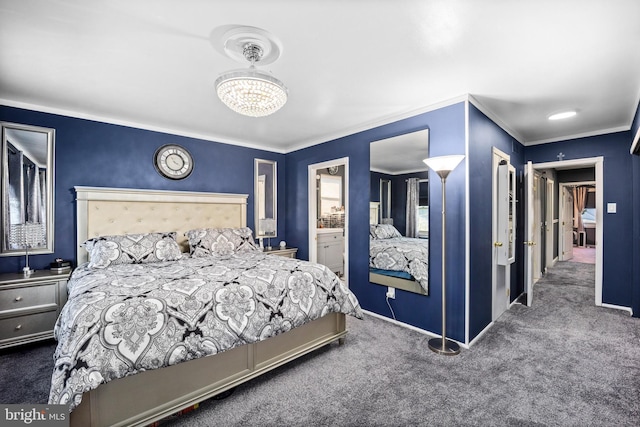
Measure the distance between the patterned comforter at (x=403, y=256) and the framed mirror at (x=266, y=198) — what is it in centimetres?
192

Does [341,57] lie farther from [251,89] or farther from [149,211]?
[149,211]

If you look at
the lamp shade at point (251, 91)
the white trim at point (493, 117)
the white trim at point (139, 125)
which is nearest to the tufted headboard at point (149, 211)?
the white trim at point (139, 125)

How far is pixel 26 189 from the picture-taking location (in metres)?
3.02

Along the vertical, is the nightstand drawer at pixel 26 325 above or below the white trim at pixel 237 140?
below

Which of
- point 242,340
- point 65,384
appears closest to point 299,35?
point 242,340

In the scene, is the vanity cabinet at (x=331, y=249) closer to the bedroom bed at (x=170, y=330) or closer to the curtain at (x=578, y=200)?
the bedroom bed at (x=170, y=330)

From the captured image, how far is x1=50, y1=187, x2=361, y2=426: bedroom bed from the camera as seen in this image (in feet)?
5.09

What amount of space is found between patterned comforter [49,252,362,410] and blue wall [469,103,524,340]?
1.24 m

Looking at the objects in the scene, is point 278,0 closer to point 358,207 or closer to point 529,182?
point 358,207

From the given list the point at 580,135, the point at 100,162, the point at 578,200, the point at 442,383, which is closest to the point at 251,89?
the point at 442,383

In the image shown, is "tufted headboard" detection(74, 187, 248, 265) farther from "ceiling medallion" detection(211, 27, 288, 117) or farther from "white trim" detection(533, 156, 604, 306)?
"white trim" detection(533, 156, 604, 306)

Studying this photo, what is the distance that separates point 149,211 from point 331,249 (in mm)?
2915

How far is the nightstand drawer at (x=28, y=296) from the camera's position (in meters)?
2.65

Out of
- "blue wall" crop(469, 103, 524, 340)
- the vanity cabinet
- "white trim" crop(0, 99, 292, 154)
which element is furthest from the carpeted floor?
"white trim" crop(0, 99, 292, 154)
